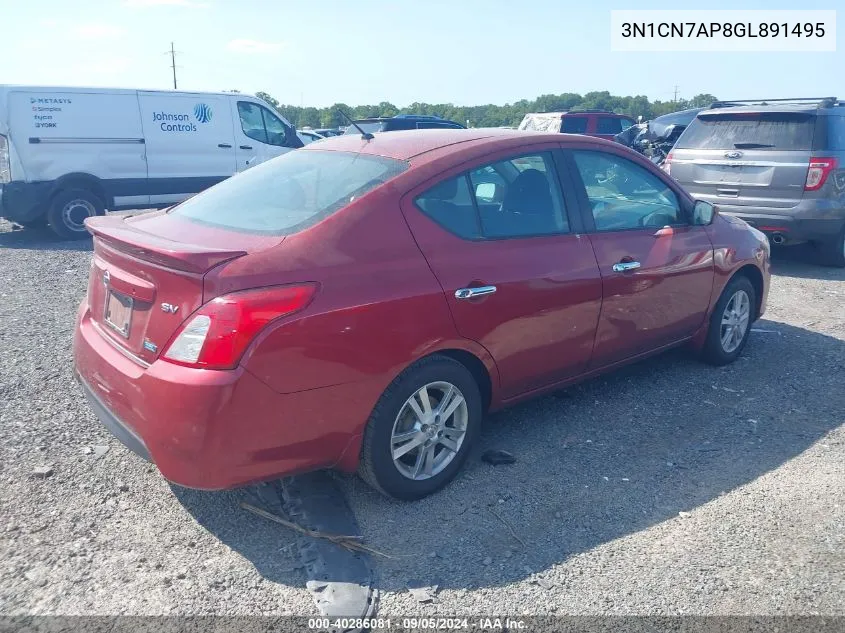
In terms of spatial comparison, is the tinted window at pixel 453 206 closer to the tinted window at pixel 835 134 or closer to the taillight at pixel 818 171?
the taillight at pixel 818 171

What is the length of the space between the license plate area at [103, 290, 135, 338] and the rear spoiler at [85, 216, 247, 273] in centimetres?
21

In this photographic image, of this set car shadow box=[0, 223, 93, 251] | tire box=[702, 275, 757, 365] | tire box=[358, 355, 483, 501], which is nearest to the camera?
tire box=[358, 355, 483, 501]

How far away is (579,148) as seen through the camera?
14.2 ft

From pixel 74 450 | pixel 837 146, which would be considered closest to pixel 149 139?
pixel 74 450

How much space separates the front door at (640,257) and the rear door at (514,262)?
16 cm

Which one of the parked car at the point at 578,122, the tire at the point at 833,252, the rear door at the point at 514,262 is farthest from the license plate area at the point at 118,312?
the parked car at the point at 578,122

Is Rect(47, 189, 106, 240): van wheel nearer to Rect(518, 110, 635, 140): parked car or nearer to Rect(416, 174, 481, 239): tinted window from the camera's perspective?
Rect(416, 174, 481, 239): tinted window

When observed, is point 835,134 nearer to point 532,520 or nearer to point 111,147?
point 532,520

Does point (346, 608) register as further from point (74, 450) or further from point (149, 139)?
point (149, 139)

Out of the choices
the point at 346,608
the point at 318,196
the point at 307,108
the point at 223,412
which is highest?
the point at 307,108

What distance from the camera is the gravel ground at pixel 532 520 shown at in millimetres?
2867

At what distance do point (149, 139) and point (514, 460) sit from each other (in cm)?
959

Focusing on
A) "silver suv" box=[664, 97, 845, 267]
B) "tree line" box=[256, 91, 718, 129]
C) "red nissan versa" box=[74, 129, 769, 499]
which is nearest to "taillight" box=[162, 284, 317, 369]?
"red nissan versa" box=[74, 129, 769, 499]

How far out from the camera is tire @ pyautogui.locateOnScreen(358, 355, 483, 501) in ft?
10.8
